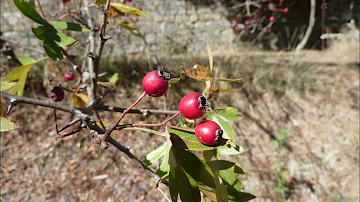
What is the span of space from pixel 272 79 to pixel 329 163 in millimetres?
1140

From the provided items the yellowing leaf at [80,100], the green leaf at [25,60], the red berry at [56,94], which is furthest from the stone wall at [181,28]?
the red berry at [56,94]

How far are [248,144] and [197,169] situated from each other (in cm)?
225

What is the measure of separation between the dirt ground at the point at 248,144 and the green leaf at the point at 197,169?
1.07 m

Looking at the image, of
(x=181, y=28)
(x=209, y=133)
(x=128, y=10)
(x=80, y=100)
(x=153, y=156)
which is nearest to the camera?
(x=209, y=133)

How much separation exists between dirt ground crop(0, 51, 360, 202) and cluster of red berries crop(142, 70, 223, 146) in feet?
3.46

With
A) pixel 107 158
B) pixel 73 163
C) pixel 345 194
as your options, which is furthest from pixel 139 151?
pixel 345 194

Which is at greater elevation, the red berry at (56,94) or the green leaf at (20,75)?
the green leaf at (20,75)

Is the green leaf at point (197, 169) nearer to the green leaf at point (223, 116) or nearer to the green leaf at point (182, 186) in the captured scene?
the green leaf at point (182, 186)

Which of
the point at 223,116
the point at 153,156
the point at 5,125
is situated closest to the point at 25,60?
the point at 5,125

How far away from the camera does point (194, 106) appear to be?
17.6 inches

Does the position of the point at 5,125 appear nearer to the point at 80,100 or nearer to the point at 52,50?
the point at 52,50

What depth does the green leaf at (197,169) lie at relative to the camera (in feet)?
1.48

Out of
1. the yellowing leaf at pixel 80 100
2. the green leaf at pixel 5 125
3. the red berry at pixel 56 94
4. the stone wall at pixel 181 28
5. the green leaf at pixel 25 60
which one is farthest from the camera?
the stone wall at pixel 181 28

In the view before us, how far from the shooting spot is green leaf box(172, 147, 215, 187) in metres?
0.45
